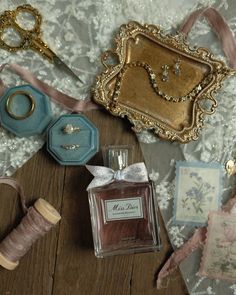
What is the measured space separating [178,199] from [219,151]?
0.11 meters

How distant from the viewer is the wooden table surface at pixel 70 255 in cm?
86

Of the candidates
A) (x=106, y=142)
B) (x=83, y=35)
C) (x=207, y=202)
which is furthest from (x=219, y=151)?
(x=83, y=35)

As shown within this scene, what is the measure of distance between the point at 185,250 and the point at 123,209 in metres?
0.13

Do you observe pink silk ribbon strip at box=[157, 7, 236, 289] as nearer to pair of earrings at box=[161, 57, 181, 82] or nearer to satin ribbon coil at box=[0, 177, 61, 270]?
pair of earrings at box=[161, 57, 181, 82]

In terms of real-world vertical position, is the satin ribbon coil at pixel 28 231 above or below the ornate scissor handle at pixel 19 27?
below

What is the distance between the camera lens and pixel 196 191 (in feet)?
2.83

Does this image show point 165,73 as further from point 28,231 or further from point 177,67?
point 28,231

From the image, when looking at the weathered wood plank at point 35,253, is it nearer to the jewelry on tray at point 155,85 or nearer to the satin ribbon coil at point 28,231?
the satin ribbon coil at point 28,231

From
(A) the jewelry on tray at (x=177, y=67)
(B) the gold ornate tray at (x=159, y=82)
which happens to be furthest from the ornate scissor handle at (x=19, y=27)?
(A) the jewelry on tray at (x=177, y=67)

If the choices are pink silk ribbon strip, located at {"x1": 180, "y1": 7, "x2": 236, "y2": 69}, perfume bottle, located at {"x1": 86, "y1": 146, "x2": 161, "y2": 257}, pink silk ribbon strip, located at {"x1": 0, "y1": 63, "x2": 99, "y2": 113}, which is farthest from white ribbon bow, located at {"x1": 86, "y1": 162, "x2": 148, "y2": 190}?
pink silk ribbon strip, located at {"x1": 180, "y1": 7, "x2": 236, "y2": 69}

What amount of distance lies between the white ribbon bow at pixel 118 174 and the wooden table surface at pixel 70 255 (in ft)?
0.14

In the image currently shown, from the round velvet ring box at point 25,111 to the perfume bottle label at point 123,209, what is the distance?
0.18 metres

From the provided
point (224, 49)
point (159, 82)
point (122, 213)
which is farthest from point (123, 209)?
point (224, 49)

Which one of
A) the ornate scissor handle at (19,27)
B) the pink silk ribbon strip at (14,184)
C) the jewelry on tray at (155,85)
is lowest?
the pink silk ribbon strip at (14,184)
